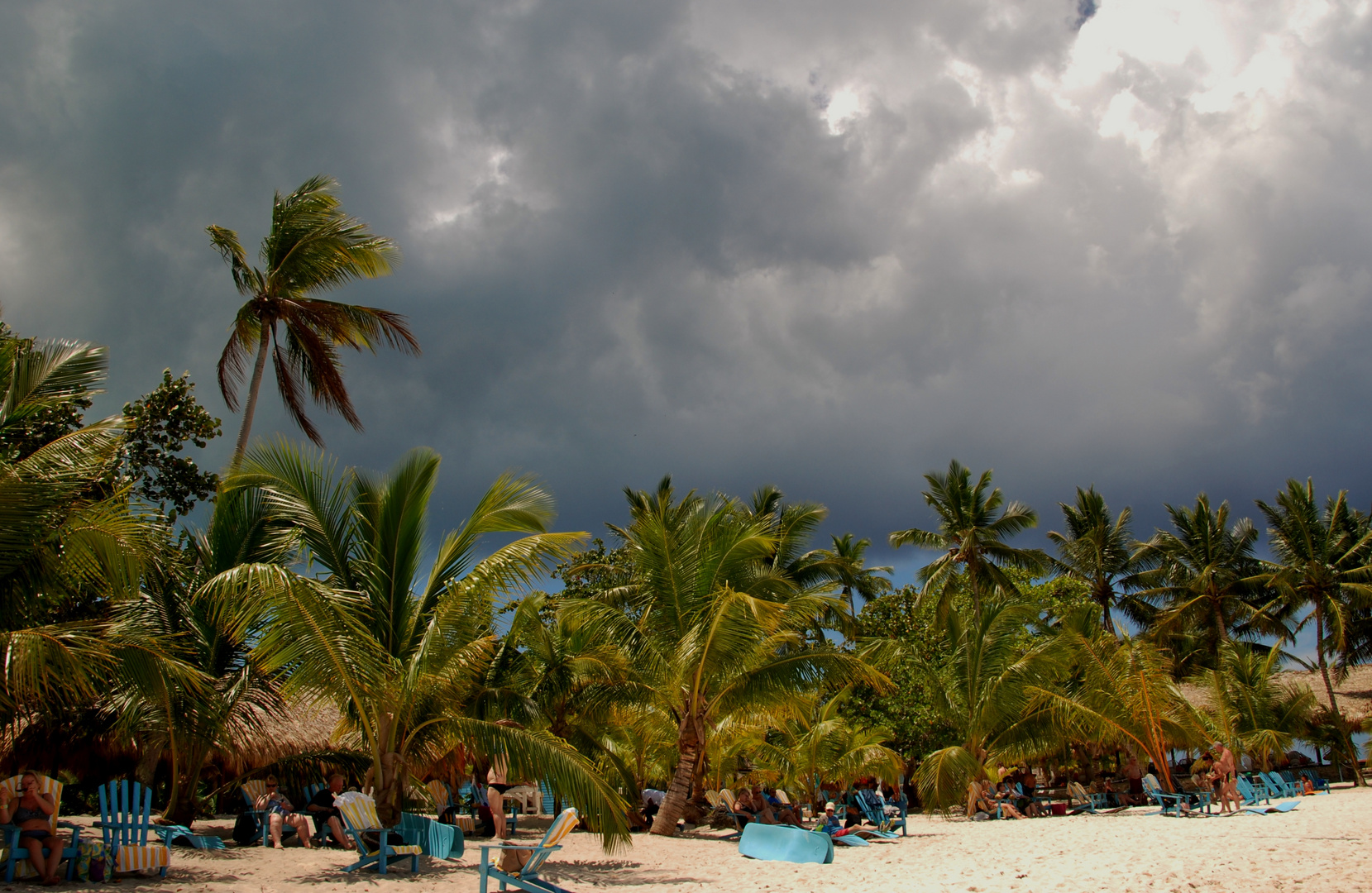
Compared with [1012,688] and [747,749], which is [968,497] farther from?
[747,749]

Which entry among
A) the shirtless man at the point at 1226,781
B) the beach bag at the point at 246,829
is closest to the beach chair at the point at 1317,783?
the shirtless man at the point at 1226,781

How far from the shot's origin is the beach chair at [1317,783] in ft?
63.5

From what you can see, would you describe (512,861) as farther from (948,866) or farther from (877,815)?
(877,815)

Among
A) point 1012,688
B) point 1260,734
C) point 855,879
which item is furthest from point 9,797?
point 1260,734

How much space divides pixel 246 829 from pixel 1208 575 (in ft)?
98.0

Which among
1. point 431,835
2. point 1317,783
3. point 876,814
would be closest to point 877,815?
point 876,814

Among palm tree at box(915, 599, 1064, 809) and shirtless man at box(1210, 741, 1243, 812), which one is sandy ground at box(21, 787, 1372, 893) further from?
palm tree at box(915, 599, 1064, 809)

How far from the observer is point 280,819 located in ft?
29.7

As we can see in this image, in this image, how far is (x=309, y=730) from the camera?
14.4 metres

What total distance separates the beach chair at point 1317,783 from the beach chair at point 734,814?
14088 mm

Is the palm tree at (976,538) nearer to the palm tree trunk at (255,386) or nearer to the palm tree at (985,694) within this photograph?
the palm tree at (985,694)

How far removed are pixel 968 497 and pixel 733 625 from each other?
55.6ft

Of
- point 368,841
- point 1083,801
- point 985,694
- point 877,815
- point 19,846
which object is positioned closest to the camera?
point 19,846

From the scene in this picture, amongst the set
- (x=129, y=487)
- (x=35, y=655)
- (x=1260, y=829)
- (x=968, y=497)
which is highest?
(x=968, y=497)
